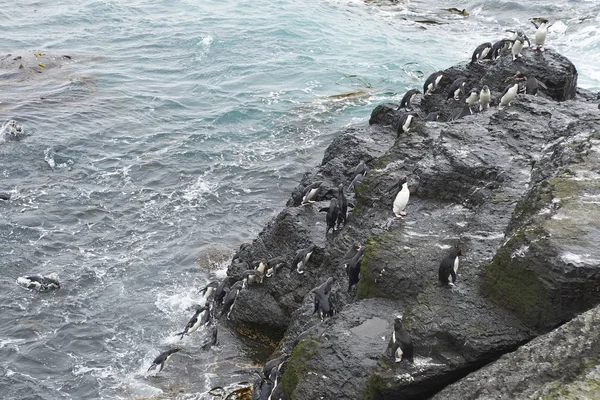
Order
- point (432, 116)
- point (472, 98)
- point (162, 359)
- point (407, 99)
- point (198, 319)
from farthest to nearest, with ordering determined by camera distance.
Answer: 1. point (407, 99)
2. point (432, 116)
3. point (472, 98)
4. point (198, 319)
5. point (162, 359)

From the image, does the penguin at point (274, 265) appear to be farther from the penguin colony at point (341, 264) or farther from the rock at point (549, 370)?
the rock at point (549, 370)

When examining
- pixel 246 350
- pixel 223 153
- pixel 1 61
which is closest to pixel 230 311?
pixel 246 350

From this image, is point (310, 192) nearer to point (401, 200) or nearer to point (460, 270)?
point (401, 200)

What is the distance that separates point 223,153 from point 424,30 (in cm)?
2007

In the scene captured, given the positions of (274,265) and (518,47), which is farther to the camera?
(518,47)

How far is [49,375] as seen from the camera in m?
14.2

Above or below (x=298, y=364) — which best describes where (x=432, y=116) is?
above

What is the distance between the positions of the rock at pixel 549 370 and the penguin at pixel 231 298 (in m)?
7.28

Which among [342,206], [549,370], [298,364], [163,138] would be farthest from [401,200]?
[163,138]

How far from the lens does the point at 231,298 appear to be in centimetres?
1491

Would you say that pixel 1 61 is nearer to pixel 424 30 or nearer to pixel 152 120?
pixel 152 120

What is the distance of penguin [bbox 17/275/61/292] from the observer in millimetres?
16812

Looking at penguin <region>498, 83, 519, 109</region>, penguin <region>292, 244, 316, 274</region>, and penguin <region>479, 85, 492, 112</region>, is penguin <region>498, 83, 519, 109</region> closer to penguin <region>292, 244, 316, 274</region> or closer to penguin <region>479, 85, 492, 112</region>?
penguin <region>479, 85, 492, 112</region>

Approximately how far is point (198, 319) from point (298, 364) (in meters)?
5.24
